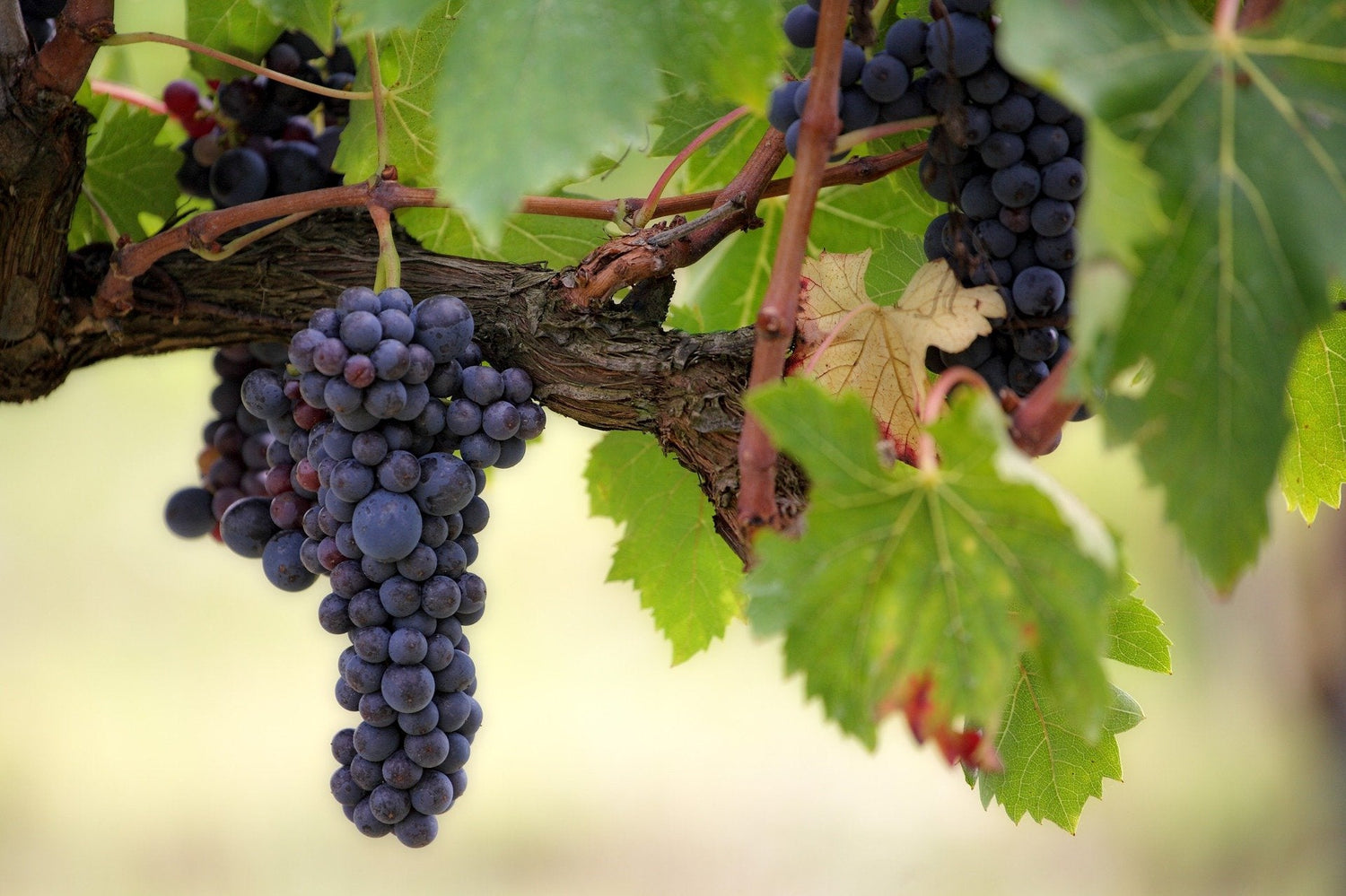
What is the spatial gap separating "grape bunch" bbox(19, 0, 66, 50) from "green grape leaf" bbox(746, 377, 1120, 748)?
0.66 meters

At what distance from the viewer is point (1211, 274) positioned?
1.38ft

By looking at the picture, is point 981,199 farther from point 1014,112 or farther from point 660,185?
point 660,185

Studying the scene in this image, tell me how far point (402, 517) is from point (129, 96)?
0.58 m

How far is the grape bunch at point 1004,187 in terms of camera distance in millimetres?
585

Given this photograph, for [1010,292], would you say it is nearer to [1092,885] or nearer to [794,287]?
[794,287]

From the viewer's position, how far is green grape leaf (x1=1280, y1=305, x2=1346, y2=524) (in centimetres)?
74

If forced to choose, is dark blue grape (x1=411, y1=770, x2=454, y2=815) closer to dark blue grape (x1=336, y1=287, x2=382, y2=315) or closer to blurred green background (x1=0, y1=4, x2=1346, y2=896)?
dark blue grape (x1=336, y1=287, x2=382, y2=315)

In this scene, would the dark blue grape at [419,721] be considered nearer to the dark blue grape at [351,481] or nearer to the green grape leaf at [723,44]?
the dark blue grape at [351,481]

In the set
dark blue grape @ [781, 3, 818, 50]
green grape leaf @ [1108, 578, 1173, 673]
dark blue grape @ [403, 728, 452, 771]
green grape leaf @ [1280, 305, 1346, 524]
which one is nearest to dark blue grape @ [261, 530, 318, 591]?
dark blue grape @ [403, 728, 452, 771]

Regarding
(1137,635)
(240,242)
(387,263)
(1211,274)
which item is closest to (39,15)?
(240,242)

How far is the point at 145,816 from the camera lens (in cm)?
268

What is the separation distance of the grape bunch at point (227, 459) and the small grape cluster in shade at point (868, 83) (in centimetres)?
51

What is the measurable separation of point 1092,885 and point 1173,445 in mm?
3556

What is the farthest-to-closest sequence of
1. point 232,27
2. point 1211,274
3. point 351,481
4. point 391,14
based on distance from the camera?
point 232,27
point 351,481
point 391,14
point 1211,274
